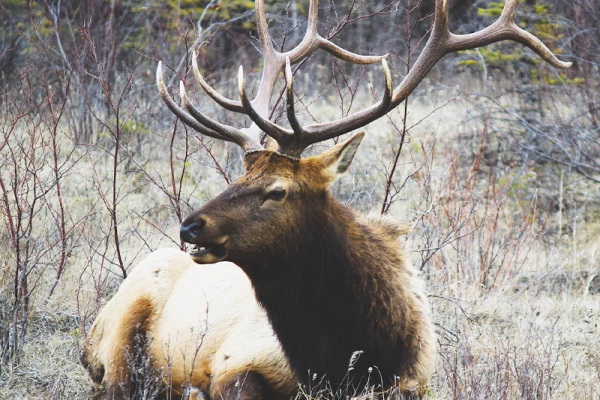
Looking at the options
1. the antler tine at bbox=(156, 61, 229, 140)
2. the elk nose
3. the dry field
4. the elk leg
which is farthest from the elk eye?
the dry field

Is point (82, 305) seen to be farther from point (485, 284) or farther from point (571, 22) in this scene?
point (571, 22)

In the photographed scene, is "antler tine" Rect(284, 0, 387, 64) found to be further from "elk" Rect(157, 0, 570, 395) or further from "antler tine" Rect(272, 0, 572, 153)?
"elk" Rect(157, 0, 570, 395)

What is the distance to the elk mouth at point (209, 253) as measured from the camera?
4.05m

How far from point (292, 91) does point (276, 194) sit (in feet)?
1.76

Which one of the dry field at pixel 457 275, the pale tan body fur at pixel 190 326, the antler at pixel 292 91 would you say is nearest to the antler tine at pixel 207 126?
the antler at pixel 292 91

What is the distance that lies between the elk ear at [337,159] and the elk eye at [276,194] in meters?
0.28

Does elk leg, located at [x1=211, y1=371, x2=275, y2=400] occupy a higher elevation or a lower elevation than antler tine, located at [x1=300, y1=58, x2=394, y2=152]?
lower

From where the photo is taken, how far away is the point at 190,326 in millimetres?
5207

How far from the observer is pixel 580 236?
8484mm

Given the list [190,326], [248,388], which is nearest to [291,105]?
[248,388]

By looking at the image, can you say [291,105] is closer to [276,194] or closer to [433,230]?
[276,194]

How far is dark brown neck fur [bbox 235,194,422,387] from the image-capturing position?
4363mm

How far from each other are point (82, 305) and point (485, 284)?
327cm

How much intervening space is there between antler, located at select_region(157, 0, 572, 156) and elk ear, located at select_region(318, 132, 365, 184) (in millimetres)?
123
